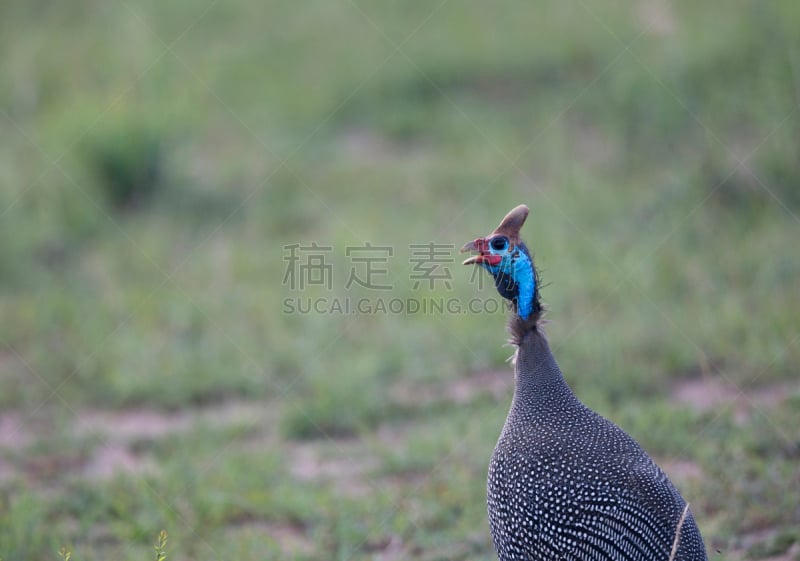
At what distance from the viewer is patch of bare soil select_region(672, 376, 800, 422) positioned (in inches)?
194

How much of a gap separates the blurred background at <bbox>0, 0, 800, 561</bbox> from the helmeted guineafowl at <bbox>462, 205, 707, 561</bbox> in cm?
83

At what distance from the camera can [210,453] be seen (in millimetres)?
5137

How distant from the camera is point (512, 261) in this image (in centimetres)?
341

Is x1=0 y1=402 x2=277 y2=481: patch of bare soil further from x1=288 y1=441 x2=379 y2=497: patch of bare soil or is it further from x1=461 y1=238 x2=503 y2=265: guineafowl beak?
x1=461 y1=238 x2=503 y2=265: guineafowl beak

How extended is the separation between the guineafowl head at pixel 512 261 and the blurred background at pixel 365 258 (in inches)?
Result: 48.6

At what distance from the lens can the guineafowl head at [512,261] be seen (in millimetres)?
3404

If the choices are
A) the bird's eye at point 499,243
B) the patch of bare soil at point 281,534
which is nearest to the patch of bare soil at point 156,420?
the patch of bare soil at point 281,534

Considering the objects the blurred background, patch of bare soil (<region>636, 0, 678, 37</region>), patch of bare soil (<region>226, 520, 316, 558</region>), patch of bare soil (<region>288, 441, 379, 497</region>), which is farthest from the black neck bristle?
patch of bare soil (<region>636, 0, 678, 37</region>)

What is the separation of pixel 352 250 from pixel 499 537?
3777 mm

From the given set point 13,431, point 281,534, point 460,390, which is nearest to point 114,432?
point 13,431

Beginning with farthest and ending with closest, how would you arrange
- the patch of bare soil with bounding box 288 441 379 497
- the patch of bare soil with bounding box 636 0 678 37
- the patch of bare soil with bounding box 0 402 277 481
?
the patch of bare soil with bounding box 636 0 678 37
the patch of bare soil with bounding box 0 402 277 481
the patch of bare soil with bounding box 288 441 379 497

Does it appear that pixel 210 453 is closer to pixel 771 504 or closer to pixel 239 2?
pixel 771 504

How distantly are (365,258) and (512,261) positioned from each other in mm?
3512

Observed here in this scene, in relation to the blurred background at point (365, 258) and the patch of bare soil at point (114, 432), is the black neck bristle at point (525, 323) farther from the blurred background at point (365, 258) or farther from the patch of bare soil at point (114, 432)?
the patch of bare soil at point (114, 432)
